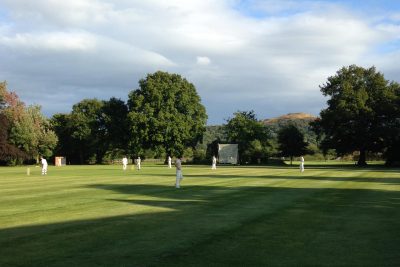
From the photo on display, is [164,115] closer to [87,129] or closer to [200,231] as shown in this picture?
[87,129]

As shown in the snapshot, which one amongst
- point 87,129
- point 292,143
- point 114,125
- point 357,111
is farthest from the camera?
point 87,129

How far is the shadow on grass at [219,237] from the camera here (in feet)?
27.6

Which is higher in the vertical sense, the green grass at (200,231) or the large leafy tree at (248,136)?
the large leafy tree at (248,136)

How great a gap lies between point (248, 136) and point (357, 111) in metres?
30.8

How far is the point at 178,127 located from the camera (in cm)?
8562

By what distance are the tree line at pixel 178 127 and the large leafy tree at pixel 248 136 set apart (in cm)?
20

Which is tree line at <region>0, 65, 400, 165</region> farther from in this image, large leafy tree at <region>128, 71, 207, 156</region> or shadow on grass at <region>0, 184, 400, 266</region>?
shadow on grass at <region>0, 184, 400, 266</region>

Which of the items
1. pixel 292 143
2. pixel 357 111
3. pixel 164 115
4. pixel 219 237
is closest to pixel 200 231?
pixel 219 237

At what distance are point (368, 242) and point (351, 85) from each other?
67.5 m

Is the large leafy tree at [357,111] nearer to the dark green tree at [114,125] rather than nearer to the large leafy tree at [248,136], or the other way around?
the large leafy tree at [248,136]

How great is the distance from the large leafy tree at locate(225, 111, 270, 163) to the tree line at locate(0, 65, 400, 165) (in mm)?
199

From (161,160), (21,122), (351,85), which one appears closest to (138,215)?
(351,85)

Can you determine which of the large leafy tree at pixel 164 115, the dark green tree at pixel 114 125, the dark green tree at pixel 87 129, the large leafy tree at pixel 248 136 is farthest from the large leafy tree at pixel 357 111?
the dark green tree at pixel 87 129

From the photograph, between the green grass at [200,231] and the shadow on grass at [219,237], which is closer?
the shadow on grass at [219,237]
